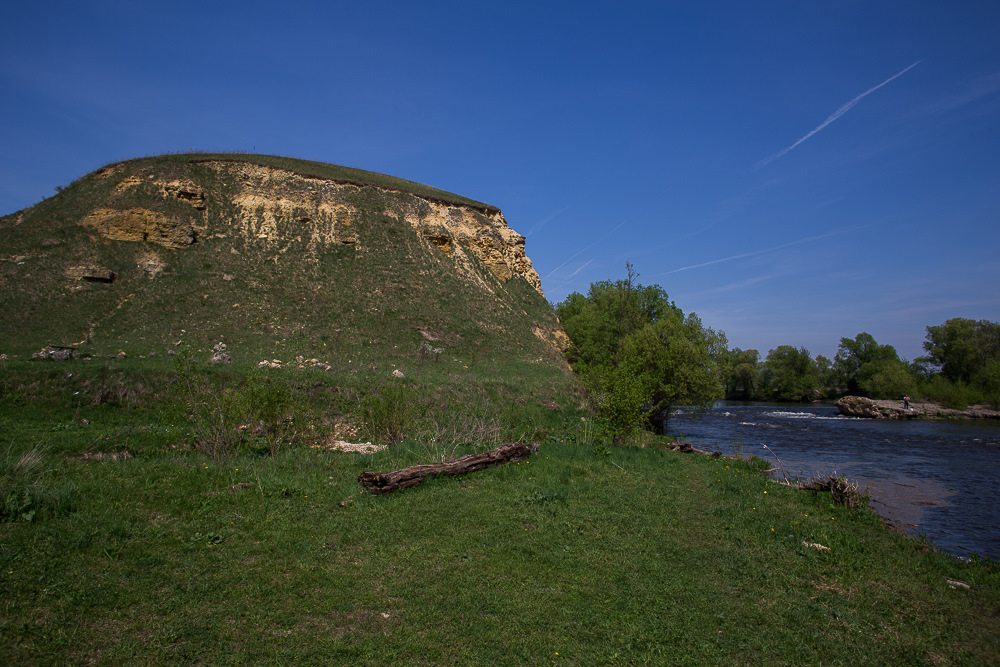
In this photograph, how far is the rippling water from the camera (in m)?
11.7

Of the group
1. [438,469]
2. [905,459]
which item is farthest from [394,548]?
[905,459]

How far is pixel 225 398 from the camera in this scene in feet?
37.7

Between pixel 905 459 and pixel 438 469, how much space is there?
70.9 ft

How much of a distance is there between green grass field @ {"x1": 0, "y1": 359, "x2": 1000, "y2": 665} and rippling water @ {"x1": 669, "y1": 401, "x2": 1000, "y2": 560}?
3.49 m

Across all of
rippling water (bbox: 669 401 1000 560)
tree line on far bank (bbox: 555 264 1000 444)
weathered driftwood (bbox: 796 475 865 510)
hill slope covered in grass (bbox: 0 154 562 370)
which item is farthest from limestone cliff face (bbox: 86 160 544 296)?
weathered driftwood (bbox: 796 475 865 510)

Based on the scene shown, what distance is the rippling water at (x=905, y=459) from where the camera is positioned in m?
11.7

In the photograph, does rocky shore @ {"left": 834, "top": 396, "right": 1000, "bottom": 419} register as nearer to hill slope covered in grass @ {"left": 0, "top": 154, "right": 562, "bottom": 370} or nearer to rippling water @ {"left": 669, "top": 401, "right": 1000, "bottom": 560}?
rippling water @ {"left": 669, "top": 401, "right": 1000, "bottom": 560}

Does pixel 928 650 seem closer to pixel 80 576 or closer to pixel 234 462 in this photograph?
pixel 80 576

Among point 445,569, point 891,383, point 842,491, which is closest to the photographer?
point 445,569

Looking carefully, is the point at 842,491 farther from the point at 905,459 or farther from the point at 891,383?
the point at 891,383

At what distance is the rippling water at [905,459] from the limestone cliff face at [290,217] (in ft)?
68.2

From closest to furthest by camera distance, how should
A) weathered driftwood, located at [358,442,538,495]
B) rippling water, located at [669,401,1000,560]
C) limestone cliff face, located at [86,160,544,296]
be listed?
weathered driftwood, located at [358,442,538,495]
rippling water, located at [669,401,1000,560]
limestone cliff face, located at [86,160,544,296]

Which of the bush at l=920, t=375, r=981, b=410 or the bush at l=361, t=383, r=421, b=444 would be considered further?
the bush at l=920, t=375, r=981, b=410

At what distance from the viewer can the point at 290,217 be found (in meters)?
36.0
